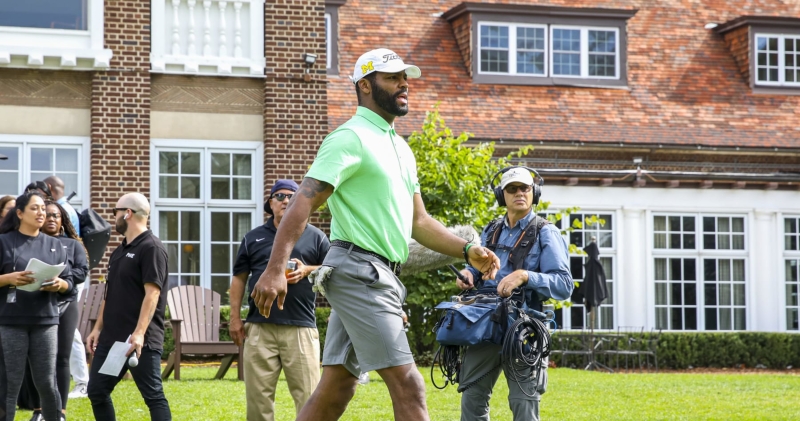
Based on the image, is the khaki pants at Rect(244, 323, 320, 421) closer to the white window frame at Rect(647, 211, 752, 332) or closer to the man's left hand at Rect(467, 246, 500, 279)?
the man's left hand at Rect(467, 246, 500, 279)

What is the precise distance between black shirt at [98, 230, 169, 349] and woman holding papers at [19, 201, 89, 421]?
97cm


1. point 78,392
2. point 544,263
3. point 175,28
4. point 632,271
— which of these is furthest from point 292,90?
point 544,263

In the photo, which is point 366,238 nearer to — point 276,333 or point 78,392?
point 276,333

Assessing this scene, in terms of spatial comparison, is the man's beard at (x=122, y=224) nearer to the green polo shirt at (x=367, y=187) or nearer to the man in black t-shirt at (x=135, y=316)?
the man in black t-shirt at (x=135, y=316)

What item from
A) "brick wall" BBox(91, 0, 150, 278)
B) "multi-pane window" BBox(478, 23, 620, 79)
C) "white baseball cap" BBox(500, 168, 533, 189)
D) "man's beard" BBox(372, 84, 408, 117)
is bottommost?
"white baseball cap" BBox(500, 168, 533, 189)

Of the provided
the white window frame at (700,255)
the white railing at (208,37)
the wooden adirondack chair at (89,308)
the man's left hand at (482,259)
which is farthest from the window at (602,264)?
the man's left hand at (482,259)

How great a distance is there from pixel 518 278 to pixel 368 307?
1.37 metres

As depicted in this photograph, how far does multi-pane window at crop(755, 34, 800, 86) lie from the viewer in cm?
2386

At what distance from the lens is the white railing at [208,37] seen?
17094 mm

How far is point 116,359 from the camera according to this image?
716 centimetres

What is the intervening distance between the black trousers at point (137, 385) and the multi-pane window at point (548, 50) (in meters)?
15.7

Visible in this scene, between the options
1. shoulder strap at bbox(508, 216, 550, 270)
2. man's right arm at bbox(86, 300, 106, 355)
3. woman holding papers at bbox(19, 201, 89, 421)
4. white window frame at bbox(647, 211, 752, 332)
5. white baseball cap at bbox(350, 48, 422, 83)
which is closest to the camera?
white baseball cap at bbox(350, 48, 422, 83)

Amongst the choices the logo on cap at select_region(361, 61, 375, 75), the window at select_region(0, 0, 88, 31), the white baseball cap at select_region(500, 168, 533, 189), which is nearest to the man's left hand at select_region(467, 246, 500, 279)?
the logo on cap at select_region(361, 61, 375, 75)

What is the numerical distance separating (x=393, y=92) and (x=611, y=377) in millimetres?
11493
